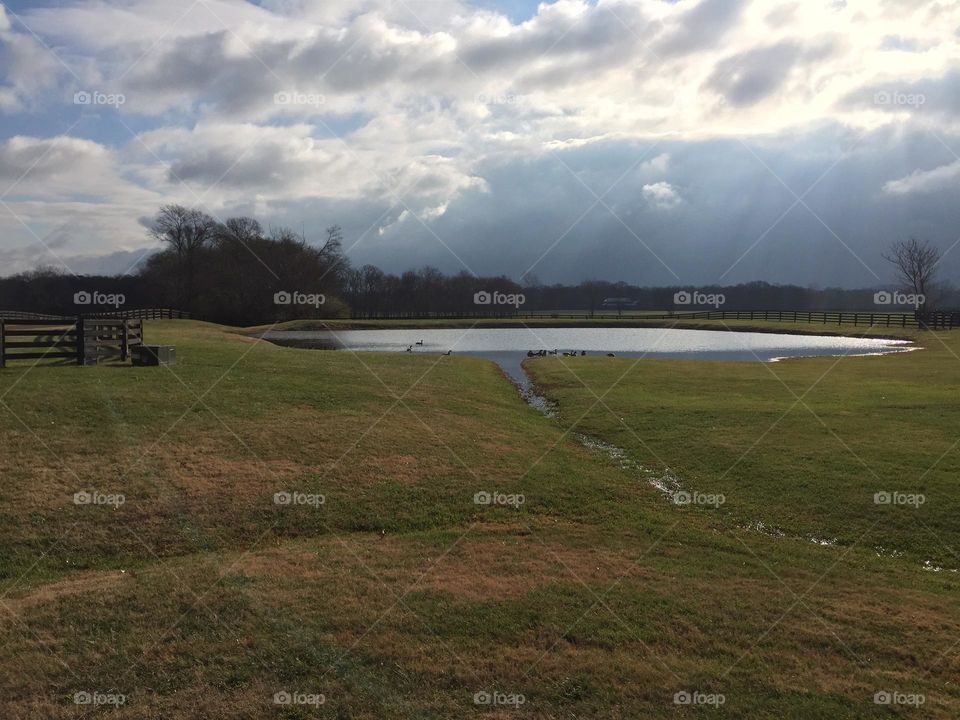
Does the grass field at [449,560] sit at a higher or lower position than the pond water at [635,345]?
lower

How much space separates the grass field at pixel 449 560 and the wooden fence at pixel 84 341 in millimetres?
1597

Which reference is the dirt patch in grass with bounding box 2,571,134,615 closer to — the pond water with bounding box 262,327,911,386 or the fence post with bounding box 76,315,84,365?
the fence post with bounding box 76,315,84,365

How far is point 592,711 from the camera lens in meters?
6.81

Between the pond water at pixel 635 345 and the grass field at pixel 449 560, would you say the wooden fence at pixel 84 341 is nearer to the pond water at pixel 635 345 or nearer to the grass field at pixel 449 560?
the grass field at pixel 449 560

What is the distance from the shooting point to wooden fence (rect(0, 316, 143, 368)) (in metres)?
24.4

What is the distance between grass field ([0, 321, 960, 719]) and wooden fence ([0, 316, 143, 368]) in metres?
1.60

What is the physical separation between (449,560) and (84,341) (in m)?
20.3

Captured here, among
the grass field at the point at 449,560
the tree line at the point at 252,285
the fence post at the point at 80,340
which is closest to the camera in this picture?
the grass field at the point at 449,560

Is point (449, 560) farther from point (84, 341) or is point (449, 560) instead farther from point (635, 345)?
point (635, 345)

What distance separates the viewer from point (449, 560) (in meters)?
11.0

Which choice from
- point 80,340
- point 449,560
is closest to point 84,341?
point 80,340

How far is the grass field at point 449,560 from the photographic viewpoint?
7238 mm

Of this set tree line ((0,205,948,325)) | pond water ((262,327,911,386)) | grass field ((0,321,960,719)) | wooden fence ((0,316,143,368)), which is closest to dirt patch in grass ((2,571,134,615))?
grass field ((0,321,960,719))

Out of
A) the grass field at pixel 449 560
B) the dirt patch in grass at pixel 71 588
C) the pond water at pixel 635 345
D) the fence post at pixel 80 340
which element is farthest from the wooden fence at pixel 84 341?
the pond water at pixel 635 345
